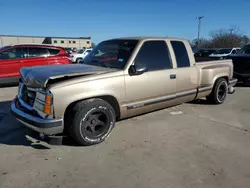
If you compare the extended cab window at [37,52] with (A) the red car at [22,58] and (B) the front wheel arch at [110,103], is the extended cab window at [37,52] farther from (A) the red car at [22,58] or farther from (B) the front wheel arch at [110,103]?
(B) the front wheel arch at [110,103]

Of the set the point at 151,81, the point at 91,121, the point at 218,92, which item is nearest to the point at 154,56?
the point at 151,81

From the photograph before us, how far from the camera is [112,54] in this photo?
13.5 feet

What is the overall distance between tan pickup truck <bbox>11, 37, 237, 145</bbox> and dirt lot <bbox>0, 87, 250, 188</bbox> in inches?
15.2

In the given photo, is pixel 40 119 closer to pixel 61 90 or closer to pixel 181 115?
pixel 61 90

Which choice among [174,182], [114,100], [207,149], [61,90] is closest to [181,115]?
[207,149]

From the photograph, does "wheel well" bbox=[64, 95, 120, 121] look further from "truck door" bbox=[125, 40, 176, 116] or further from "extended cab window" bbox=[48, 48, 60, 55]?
"extended cab window" bbox=[48, 48, 60, 55]

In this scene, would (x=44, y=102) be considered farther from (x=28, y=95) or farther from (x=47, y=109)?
(x=28, y=95)

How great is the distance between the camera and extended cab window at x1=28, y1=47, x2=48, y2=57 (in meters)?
8.83

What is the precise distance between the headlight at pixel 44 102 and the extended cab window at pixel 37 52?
6.57 metres

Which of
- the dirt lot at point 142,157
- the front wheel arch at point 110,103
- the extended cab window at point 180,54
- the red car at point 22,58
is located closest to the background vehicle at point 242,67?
the dirt lot at point 142,157

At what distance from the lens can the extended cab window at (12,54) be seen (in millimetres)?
8312

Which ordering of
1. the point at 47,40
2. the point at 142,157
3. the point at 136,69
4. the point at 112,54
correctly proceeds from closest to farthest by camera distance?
the point at 142,157
the point at 136,69
the point at 112,54
the point at 47,40

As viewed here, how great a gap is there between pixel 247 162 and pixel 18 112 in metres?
3.54

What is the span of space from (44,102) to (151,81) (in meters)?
1.96
